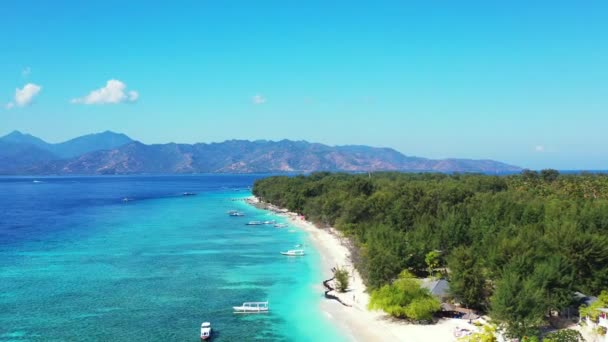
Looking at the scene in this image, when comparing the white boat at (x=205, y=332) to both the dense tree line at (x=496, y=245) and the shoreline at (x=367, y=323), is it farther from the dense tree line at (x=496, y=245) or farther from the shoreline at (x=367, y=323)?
the dense tree line at (x=496, y=245)

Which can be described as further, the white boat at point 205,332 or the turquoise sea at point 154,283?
the turquoise sea at point 154,283

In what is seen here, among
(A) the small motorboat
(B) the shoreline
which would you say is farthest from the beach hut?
(A) the small motorboat

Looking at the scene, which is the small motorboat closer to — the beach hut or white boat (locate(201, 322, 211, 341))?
the beach hut

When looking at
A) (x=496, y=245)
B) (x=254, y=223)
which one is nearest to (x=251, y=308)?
(x=496, y=245)

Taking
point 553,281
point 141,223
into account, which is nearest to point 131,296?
point 553,281

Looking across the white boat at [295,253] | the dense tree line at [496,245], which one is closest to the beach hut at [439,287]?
the dense tree line at [496,245]

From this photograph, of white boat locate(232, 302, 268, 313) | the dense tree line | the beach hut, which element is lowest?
white boat locate(232, 302, 268, 313)
